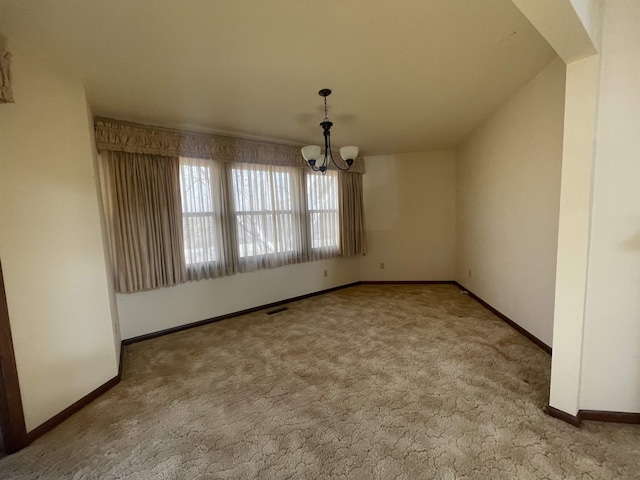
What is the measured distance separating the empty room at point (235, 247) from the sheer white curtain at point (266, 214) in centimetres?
18

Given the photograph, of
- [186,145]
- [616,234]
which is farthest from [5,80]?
[616,234]

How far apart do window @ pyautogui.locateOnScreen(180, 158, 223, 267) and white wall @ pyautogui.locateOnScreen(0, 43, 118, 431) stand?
1.20 m

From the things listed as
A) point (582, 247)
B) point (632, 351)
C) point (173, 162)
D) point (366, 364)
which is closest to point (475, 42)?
point (582, 247)

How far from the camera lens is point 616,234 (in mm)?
1582

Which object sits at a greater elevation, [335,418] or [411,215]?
[411,215]

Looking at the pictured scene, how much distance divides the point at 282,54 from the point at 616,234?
2.31m

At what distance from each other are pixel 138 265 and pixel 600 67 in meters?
3.98

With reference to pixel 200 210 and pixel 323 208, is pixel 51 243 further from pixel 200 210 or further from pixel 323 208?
pixel 323 208

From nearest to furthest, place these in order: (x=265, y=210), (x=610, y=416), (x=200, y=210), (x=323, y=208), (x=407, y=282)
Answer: (x=610, y=416)
(x=200, y=210)
(x=265, y=210)
(x=323, y=208)
(x=407, y=282)

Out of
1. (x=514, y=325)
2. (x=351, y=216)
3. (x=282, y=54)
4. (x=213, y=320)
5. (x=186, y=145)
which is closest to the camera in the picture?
(x=282, y=54)

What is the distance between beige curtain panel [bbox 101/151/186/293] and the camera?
2975 mm

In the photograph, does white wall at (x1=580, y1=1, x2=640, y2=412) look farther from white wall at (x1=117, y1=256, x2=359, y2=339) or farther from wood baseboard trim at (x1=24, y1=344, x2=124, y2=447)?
white wall at (x1=117, y1=256, x2=359, y2=339)

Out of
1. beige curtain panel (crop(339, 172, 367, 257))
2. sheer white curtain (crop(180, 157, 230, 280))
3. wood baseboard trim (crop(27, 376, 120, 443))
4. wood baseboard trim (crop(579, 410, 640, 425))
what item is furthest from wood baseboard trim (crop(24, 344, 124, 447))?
beige curtain panel (crop(339, 172, 367, 257))

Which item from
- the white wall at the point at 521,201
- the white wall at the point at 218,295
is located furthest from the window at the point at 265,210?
the white wall at the point at 521,201
